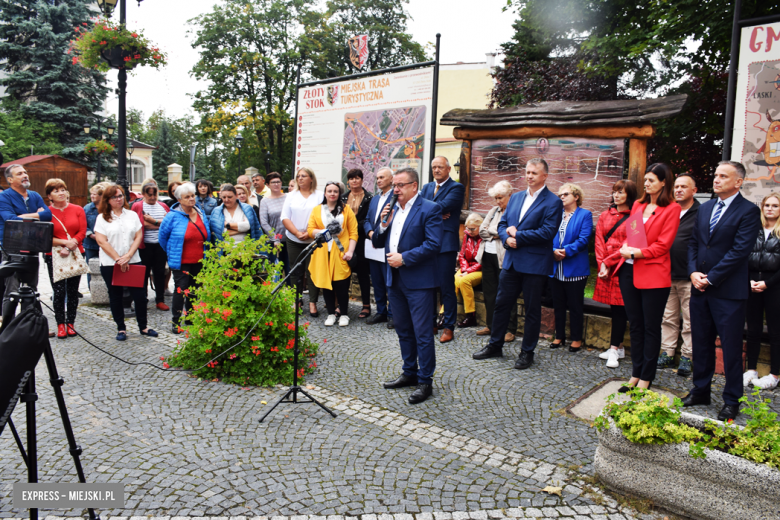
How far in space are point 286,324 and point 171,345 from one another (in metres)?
1.87

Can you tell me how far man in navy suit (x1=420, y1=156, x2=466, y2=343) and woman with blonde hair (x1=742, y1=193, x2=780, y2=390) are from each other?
2.99 metres

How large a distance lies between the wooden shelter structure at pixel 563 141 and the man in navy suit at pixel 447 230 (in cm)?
134

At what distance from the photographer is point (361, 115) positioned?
8.79 metres

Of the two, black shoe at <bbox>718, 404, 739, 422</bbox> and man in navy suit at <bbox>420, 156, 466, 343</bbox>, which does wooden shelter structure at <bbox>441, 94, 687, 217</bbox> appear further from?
black shoe at <bbox>718, 404, 739, 422</bbox>

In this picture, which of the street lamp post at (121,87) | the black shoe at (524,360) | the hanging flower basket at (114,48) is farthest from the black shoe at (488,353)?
the hanging flower basket at (114,48)

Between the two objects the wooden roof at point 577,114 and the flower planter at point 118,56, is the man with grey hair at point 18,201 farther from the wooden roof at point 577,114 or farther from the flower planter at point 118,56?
the wooden roof at point 577,114

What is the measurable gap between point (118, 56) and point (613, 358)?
32.9ft

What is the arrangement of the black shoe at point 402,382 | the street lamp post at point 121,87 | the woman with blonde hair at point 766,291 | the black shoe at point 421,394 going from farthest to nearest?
the street lamp post at point 121,87, the black shoe at point 402,382, the woman with blonde hair at point 766,291, the black shoe at point 421,394

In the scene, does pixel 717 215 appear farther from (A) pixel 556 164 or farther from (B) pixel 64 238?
(B) pixel 64 238

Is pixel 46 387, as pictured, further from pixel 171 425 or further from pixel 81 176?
pixel 81 176

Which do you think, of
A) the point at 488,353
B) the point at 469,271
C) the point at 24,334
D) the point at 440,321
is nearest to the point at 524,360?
the point at 488,353

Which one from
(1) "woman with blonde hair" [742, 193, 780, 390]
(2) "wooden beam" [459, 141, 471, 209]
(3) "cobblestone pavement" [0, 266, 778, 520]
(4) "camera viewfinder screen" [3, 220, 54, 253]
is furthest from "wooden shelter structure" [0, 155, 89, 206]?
(1) "woman with blonde hair" [742, 193, 780, 390]

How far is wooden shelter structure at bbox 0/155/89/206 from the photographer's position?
25.1 metres

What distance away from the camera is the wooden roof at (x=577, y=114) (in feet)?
20.1
